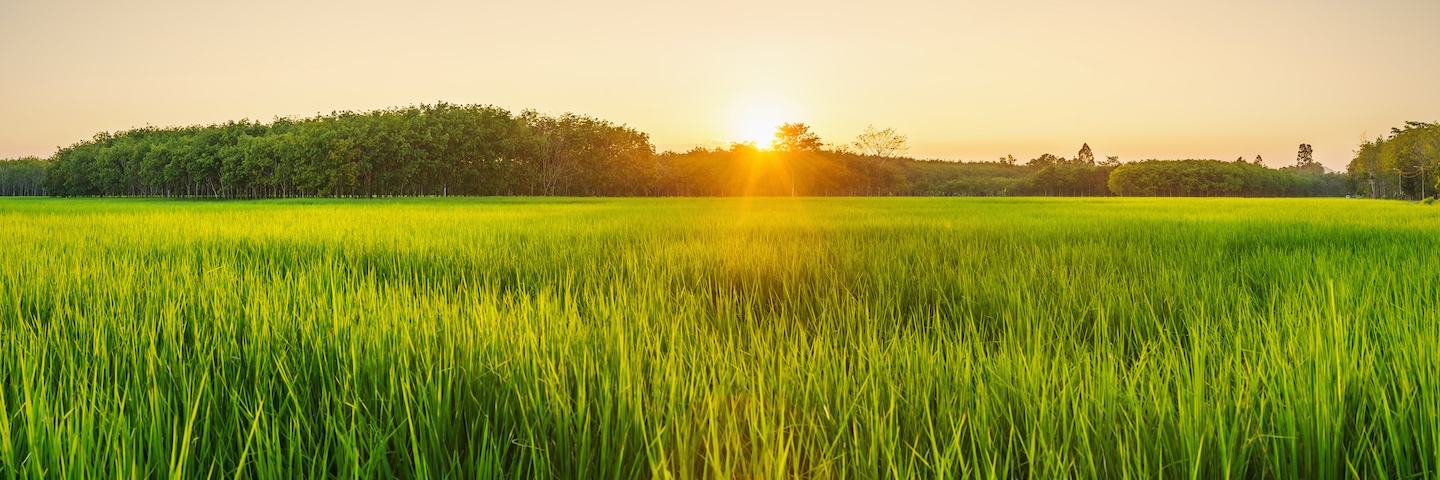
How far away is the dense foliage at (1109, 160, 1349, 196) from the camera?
117 meters

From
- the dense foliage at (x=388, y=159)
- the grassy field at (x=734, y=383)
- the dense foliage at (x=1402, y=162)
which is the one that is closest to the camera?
the grassy field at (x=734, y=383)

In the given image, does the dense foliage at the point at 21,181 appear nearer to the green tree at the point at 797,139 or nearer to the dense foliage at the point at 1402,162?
the green tree at the point at 797,139

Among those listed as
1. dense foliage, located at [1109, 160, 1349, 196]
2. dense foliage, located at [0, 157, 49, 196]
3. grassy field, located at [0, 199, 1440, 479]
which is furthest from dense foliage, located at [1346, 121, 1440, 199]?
dense foliage, located at [0, 157, 49, 196]

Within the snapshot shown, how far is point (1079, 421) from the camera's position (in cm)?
124

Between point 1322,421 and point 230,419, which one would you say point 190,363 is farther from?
point 1322,421

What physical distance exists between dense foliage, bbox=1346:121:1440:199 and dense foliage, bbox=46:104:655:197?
250ft

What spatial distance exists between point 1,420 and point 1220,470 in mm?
1993

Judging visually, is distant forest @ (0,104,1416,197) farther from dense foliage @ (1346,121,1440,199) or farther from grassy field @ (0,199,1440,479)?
grassy field @ (0,199,1440,479)

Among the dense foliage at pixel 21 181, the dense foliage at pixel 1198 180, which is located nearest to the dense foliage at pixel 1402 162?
the dense foliage at pixel 1198 180

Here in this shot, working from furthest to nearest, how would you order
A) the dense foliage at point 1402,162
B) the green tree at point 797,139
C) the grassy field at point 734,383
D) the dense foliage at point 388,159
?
the green tree at point 797,139 < the dense foliage at point 1402,162 < the dense foliage at point 388,159 < the grassy field at point 734,383

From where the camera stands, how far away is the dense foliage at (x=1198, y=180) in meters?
117

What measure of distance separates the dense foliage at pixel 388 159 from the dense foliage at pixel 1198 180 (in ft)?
277

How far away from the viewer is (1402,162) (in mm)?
77938

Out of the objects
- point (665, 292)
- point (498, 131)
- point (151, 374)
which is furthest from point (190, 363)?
point (498, 131)
